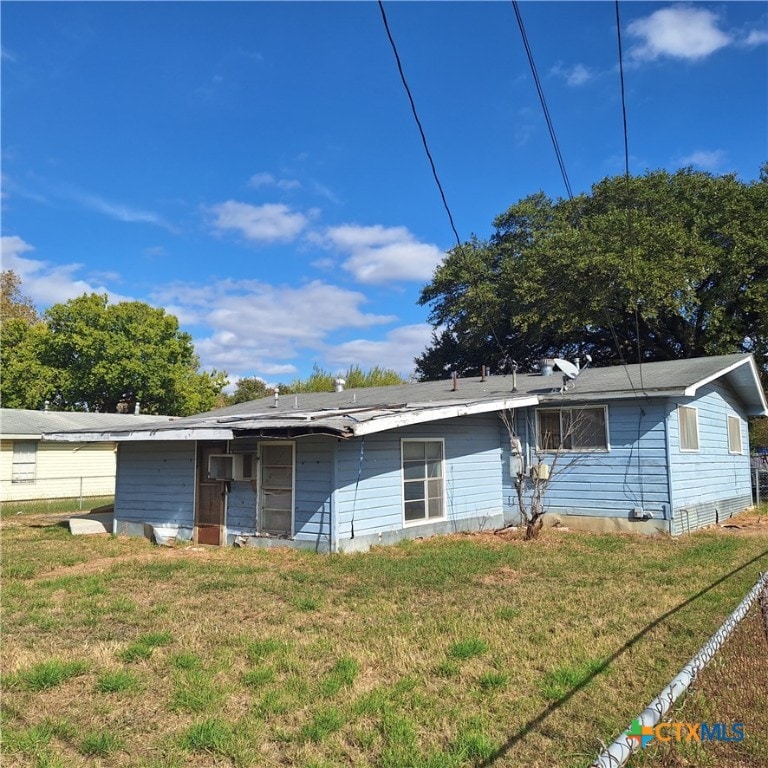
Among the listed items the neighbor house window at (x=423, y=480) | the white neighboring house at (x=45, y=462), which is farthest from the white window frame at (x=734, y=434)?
the white neighboring house at (x=45, y=462)

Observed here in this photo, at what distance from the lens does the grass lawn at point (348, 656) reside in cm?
352

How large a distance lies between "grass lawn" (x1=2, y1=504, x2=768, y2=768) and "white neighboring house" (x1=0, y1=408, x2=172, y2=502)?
14138mm

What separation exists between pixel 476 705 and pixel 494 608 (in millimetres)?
2414

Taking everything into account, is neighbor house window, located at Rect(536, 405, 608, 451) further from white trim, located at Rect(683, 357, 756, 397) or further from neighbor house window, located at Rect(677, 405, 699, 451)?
white trim, located at Rect(683, 357, 756, 397)

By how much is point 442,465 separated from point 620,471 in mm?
3493

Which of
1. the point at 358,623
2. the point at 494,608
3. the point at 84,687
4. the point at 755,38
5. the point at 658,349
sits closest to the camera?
the point at 84,687

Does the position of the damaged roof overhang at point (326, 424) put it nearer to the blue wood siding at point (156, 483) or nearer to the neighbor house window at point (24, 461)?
the blue wood siding at point (156, 483)

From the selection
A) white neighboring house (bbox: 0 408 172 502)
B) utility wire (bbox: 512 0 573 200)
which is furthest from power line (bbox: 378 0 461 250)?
white neighboring house (bbox: 0 408 172 502)

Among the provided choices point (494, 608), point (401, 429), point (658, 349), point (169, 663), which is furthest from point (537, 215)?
point (169, 663)

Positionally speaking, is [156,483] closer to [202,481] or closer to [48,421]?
[202,481]

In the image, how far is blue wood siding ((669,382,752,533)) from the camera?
11633 mm

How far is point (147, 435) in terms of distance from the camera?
35.8 ft

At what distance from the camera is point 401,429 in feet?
36.2

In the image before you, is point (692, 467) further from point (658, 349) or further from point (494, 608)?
point (658, 349)
